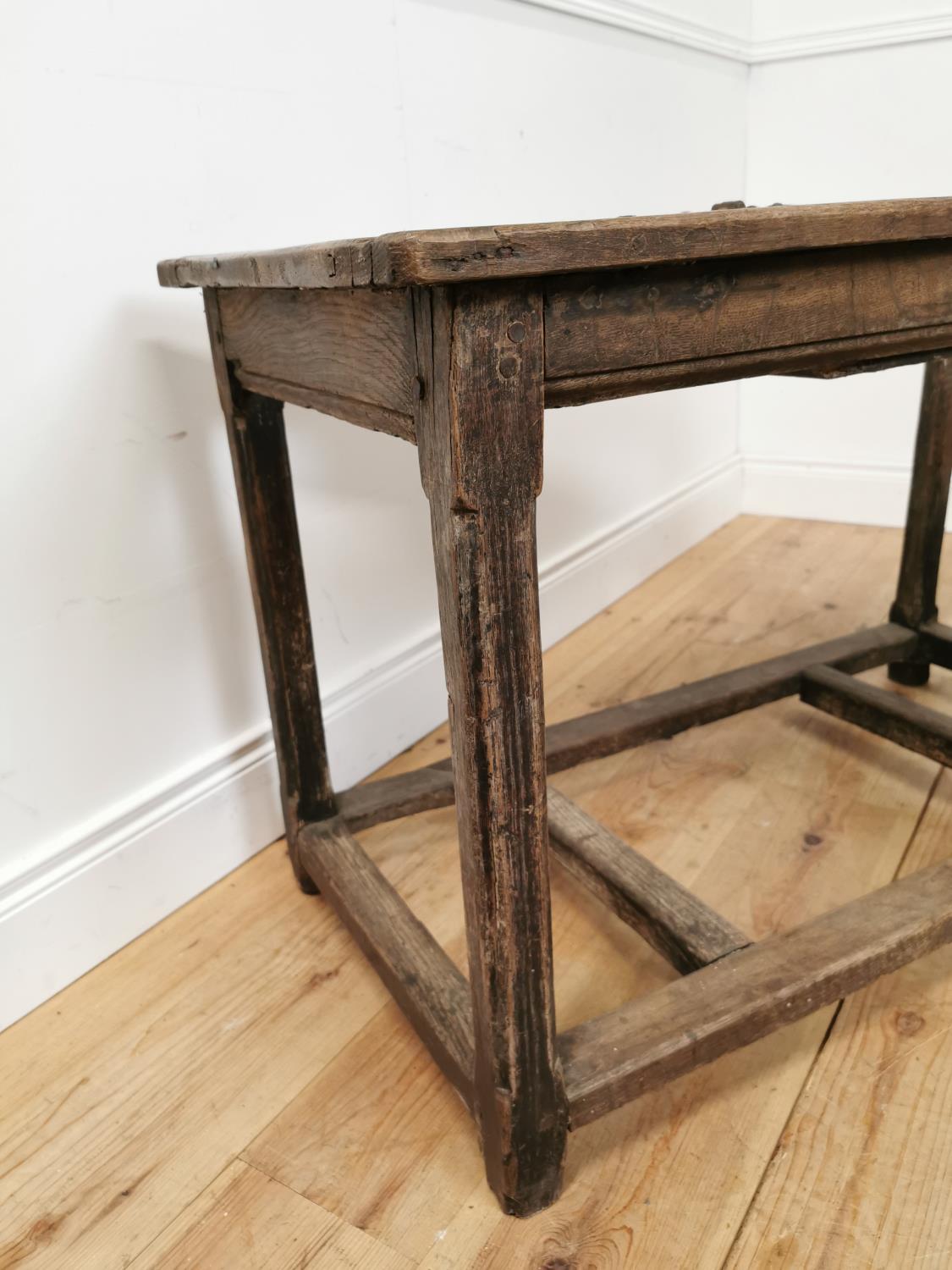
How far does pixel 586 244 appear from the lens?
0.54 m

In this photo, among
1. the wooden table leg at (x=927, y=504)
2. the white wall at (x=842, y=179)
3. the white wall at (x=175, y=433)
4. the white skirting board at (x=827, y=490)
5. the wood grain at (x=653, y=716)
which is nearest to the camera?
the white wall at (x=175, y=433)

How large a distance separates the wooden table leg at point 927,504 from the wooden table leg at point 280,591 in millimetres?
885

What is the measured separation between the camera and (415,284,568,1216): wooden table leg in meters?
0.56

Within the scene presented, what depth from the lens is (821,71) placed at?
217 centimetres

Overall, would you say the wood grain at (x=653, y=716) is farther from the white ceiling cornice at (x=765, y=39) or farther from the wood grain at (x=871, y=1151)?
the white ceiling cornice at (x=765, y=39)

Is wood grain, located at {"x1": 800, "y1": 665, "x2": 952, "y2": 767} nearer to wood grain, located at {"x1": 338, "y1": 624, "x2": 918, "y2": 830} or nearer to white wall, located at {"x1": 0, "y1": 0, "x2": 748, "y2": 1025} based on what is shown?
wood grain, located at {"x1": 338, "y1": 624, "x2": 918, "y2": 830}

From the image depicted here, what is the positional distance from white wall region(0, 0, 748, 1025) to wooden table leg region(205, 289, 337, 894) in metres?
0.13

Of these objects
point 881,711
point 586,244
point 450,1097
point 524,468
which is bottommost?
point 450,1097

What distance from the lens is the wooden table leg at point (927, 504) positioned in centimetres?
135

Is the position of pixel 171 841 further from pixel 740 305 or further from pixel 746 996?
pixel 740 305

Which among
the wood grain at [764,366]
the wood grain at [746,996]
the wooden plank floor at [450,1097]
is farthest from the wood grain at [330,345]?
the wooden plank floor at [450,1097]

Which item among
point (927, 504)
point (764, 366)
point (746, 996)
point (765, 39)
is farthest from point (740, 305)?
point (765, 39)

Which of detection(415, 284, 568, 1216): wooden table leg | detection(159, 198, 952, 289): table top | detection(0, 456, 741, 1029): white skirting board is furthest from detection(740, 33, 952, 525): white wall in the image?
detection(415, 284, 568, 1216): wooden table leg

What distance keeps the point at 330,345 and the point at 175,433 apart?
1.46 ft
